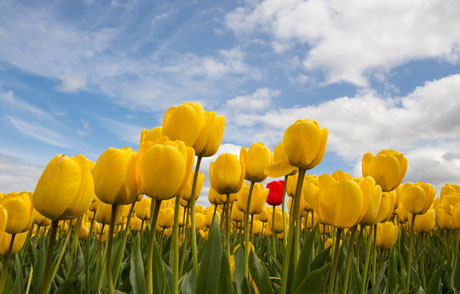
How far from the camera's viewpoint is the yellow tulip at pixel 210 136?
1.84 meters

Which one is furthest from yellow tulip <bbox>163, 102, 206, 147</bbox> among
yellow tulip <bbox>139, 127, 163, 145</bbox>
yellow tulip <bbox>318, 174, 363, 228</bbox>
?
yellow tulip <bbox>318, 174, 363, 228</bbox>

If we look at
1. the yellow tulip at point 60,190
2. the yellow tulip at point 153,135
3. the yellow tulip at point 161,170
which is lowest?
the yellow tulip at point 60,190

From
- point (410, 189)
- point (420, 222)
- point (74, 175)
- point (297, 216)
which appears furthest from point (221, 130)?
point (420, 222)

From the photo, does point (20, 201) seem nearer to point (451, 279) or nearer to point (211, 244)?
point (211, 244)

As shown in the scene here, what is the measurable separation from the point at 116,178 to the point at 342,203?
1001mm

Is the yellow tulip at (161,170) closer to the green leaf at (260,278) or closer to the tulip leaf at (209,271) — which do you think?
the tulip leaf at (209,271)

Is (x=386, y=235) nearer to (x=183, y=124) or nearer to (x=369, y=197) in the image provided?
(x=369, y=197)

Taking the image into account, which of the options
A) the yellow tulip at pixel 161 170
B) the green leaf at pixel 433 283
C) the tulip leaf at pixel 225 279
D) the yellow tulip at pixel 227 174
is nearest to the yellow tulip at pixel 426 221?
the green leaf at pixel 433 283

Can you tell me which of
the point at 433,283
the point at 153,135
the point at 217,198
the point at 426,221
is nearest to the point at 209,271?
the point at 153,135

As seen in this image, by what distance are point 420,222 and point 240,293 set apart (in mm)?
3504

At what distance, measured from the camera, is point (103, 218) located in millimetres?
2785

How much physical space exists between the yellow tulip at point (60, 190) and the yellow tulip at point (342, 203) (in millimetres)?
1075

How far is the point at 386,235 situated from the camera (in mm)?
3551

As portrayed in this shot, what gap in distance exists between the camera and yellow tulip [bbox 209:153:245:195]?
246 cm
